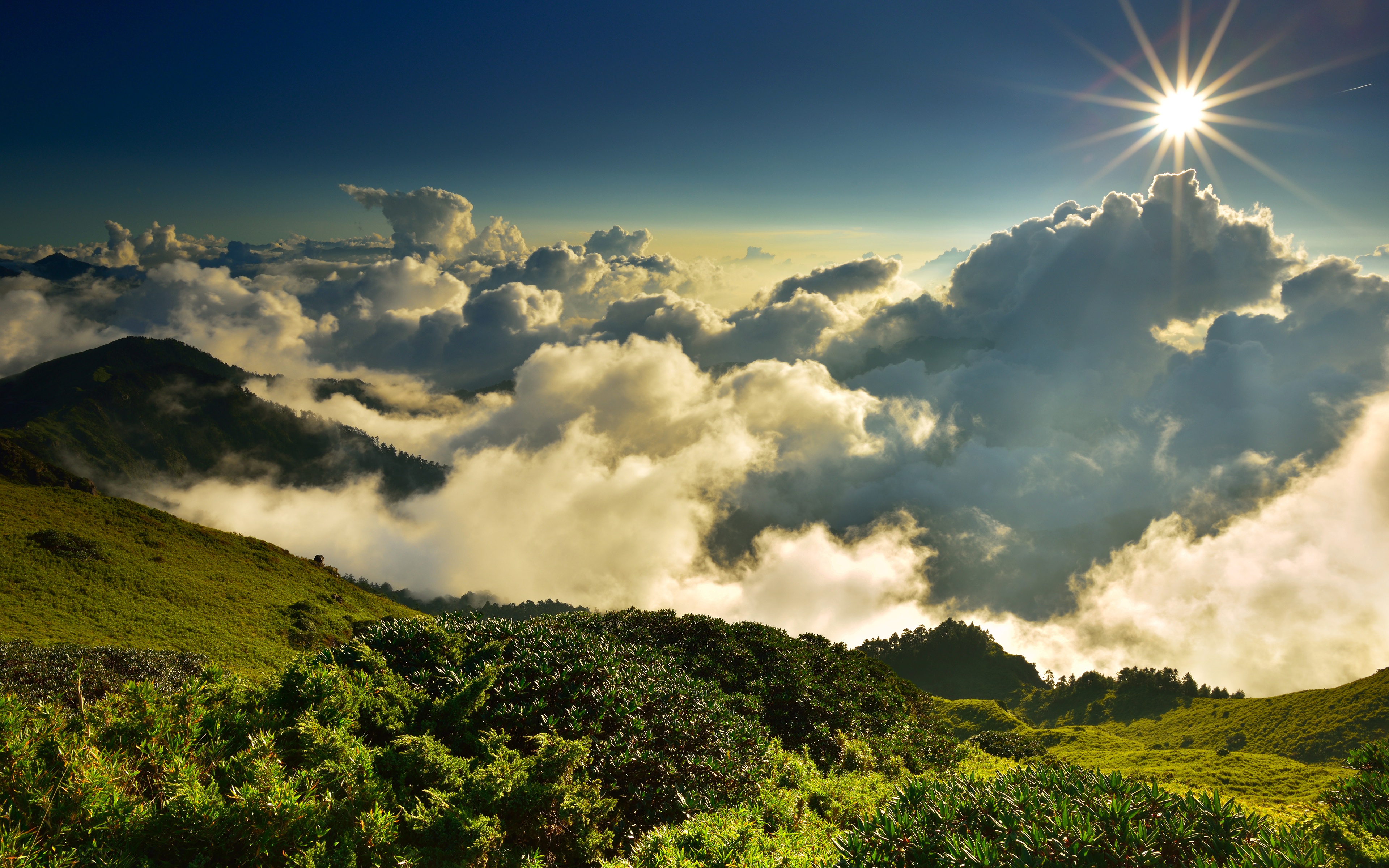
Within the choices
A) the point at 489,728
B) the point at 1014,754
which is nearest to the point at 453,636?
the point at 489,728

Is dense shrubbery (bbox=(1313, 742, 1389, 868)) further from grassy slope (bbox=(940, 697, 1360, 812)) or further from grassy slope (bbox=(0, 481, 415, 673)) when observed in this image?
grassy slope (bbox=(0, 481, 415, 673))

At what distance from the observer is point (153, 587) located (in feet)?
198

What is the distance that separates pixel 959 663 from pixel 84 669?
118 metres

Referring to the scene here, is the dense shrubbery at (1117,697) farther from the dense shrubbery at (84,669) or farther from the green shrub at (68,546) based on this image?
the green shrub at (68,546)

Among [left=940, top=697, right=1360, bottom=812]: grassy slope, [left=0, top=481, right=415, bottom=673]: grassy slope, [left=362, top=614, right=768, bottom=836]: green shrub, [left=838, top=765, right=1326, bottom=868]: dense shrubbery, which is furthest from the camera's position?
[left=0, top=481, right=415, bottom=673]: grassy slope

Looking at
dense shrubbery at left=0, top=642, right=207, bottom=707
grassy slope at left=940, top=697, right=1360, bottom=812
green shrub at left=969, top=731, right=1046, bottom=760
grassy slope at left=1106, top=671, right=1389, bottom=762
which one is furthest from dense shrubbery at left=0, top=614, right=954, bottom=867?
grassy slope at left=1106, top=671, right=1389, bottom=762

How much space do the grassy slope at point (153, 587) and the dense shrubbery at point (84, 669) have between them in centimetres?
1328

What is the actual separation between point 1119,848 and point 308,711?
42.9 feet

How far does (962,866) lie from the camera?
6.62 m

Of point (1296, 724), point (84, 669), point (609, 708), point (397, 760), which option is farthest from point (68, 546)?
point (1296, 724)

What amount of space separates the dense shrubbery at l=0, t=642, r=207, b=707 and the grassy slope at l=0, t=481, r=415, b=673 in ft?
43.6

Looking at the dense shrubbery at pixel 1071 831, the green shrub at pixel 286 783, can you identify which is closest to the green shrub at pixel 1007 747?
the dense shrubbery at pixel 1071 831

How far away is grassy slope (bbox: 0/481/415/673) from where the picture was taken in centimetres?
4775

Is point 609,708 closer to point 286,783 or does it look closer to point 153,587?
point 286,783
